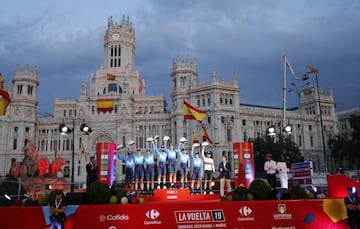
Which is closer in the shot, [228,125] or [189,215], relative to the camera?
[189,215]

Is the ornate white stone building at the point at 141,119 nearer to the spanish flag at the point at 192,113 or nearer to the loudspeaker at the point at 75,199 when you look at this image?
the spanish flag at the point at 192,113

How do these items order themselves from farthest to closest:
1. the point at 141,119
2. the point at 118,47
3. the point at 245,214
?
the point at 118,47 < the point at 141,119 < the point at 245,214

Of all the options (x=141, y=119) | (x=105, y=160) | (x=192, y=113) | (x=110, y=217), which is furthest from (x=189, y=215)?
(x=141, y=119)

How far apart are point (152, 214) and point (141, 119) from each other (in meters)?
59.7

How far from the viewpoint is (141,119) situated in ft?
228

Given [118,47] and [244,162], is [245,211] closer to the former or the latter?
[244,162]

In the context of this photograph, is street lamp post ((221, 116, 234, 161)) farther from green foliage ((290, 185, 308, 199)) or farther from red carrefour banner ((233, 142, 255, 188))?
green foliage ((290, 185, 308, 199))

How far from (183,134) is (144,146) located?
10026 mm

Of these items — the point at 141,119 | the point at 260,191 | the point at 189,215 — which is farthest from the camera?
the point at 141,119

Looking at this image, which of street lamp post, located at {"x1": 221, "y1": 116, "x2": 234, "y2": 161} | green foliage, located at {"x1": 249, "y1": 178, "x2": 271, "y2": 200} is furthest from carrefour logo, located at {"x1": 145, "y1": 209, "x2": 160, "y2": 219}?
street lamp post, located at {"x1": 221, "y1": 116, "x2": 234, "y2": 161}

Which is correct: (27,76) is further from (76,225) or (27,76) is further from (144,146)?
(76,225)

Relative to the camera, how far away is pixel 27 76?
7088 cm

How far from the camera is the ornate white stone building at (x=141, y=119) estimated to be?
6366cm

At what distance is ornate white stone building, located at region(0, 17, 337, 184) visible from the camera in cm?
6366
